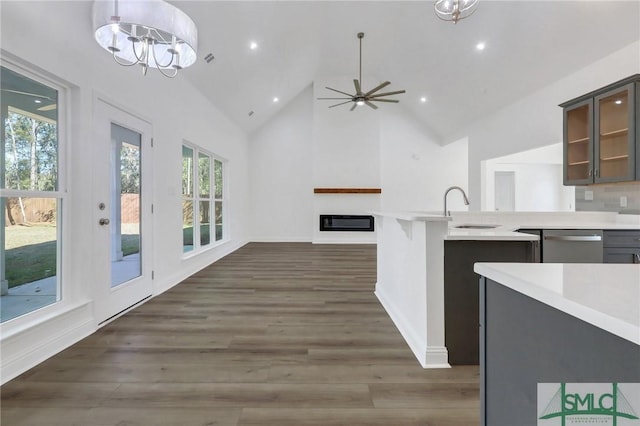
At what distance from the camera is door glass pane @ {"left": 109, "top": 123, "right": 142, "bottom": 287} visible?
9.16ft

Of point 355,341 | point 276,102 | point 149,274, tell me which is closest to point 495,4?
point 355,341

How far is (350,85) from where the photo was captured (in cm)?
795

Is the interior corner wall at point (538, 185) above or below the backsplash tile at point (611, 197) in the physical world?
above

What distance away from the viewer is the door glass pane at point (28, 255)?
189 centimetres

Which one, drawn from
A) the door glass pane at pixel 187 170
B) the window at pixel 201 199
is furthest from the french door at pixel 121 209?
the door glass pane at pixel 187 170

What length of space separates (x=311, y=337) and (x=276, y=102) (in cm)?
635

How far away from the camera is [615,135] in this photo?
3.02 meters

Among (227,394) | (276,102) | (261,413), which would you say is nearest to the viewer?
(261,413)

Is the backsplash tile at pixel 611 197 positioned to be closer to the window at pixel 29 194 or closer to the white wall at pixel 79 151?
the white wall at pixel 79 151

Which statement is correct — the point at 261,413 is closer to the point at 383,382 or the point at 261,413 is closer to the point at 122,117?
the point at 383,382

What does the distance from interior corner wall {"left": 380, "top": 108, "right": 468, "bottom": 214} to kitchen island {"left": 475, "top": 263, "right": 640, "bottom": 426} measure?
7469mm

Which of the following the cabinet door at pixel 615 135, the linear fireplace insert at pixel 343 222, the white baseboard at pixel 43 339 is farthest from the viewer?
the linear fireplace insert at pixel 343 222

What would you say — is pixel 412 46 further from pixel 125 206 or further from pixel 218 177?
pixel 125 206

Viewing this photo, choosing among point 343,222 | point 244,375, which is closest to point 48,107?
point 244,375
